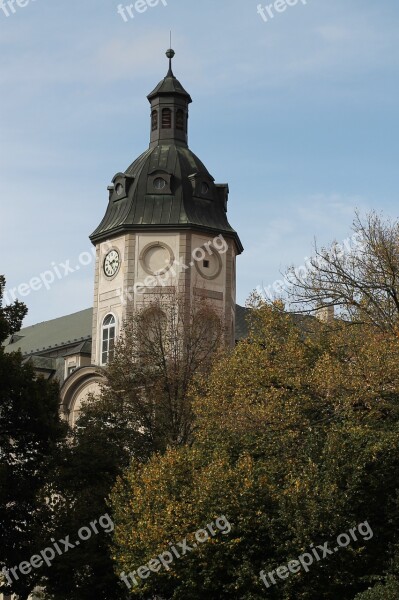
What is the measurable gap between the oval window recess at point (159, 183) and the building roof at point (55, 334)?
16.1 m

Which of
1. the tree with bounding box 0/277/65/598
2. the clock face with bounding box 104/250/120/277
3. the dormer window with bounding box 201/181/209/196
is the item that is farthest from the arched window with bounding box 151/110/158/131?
the tree with bounding box 0/277/65/598

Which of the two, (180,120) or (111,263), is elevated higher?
(180,120)

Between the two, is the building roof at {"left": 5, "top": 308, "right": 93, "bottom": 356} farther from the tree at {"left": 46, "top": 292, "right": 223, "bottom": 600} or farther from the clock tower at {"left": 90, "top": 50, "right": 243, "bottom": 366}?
the tree at {"left": 46, "top": 292, "right": 223, "bottom": 600}

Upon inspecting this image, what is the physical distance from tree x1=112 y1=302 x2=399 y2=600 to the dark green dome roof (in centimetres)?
2235

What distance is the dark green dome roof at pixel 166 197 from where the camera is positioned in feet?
174

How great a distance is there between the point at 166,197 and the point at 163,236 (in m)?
2.19

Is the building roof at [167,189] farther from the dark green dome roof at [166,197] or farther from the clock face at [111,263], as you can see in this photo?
the clock face at [111,263]

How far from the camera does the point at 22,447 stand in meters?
34.5

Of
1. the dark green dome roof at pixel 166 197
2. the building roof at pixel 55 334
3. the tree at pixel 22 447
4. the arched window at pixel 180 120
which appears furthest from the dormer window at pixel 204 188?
the tree at pixel 22 447

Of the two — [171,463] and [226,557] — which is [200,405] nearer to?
[171,463]

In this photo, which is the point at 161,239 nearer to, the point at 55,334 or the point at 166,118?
the point at 166,118

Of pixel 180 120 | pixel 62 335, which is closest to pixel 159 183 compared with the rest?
pixel 180 120

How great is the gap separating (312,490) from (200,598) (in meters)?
3.96

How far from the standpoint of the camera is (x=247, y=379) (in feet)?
103
